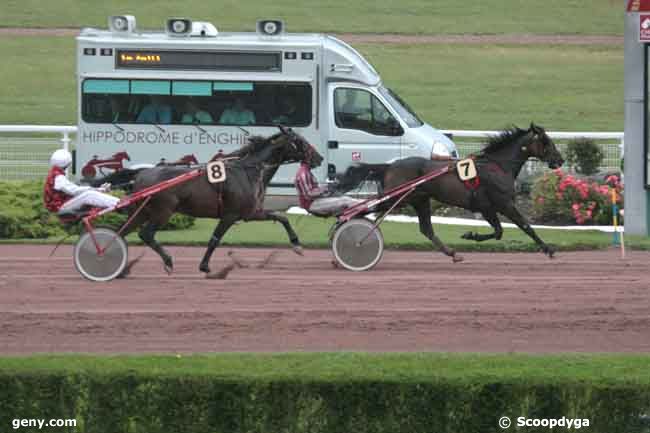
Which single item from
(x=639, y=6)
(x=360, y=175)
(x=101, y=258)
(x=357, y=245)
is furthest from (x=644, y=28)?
(x=101, y=258)

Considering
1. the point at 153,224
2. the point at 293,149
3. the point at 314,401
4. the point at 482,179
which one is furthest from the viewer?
the point at 482,179

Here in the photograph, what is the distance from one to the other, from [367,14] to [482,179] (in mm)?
31744

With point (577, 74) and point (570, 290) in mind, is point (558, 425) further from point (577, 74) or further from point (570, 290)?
point (577, 74)

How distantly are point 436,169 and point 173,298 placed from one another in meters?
3.59

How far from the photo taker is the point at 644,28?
17641 mm

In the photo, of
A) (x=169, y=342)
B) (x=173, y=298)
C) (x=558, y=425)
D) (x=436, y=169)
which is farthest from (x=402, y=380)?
(x=436, y=169)

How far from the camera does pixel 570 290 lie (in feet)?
43.3

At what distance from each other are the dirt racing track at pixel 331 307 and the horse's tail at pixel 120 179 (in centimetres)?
95

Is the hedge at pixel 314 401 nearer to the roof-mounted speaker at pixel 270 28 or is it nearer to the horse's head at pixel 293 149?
the horse's head at pixel 293 149

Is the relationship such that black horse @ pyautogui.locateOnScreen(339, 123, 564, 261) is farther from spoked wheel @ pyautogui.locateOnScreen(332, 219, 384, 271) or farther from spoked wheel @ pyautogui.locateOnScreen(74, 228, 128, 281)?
spoked wheel @ pyautogui.locateOnScreen(74, 228, 128, 281)

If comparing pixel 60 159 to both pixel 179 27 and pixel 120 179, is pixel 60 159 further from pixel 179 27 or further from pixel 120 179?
pixel 179 27

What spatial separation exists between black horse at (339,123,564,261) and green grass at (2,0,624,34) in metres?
26.8

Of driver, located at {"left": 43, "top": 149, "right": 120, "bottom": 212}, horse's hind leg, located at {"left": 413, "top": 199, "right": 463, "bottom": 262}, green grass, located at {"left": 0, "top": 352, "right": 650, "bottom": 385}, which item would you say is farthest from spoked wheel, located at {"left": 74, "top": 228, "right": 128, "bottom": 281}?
green grass, located at {"left": 0, "top": 352, "right": 650, "bottom": 385}

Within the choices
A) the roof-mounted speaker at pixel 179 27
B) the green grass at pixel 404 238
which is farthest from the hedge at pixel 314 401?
the roof-mounted speaker at pixel 179 27
